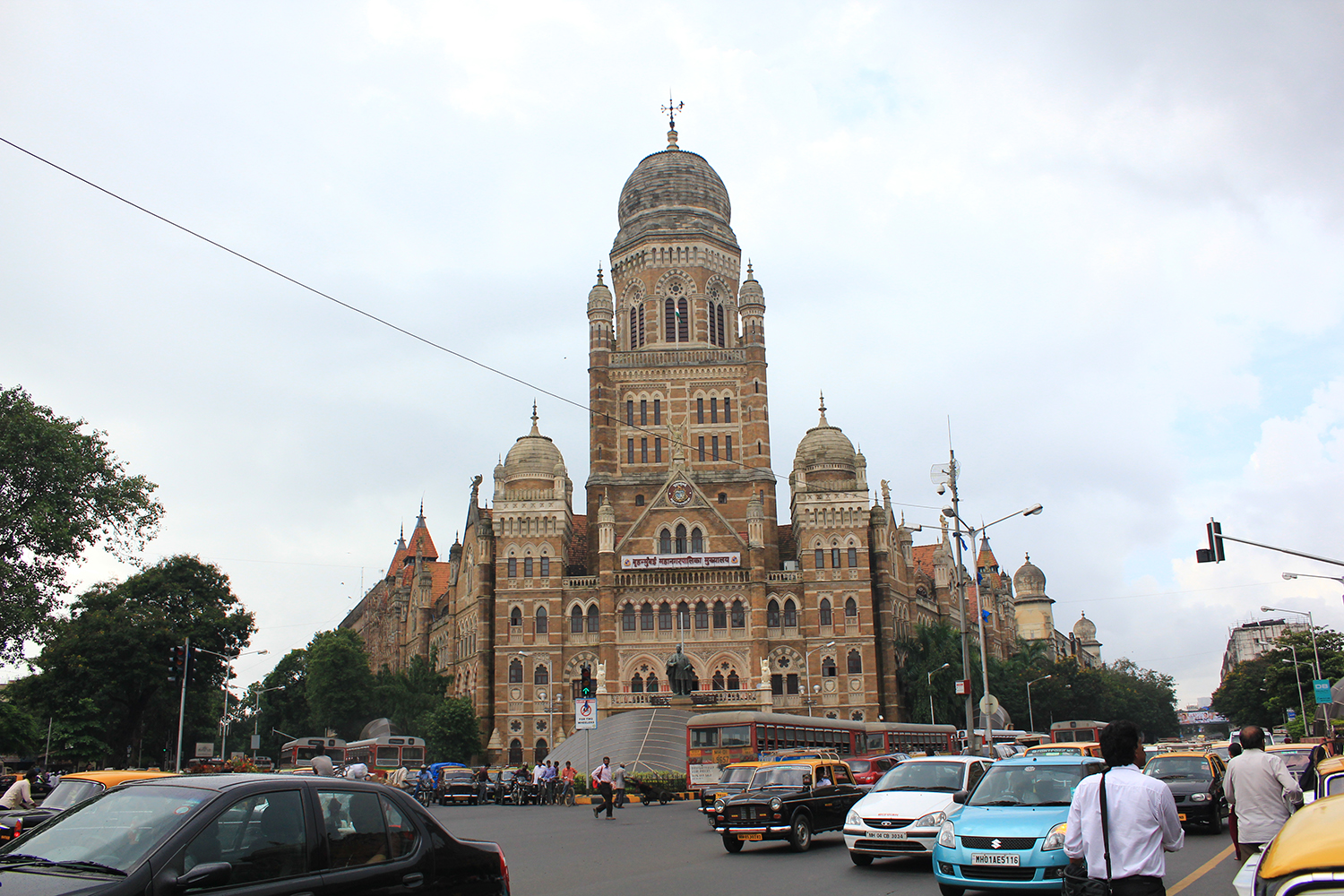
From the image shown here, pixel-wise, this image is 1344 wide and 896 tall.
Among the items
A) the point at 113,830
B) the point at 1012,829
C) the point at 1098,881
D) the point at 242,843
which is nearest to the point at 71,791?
the point at 113,830

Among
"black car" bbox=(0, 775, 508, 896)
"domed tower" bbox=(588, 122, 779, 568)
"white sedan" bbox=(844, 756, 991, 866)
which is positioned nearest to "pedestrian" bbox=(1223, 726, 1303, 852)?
"white sedan" bbox=(844, 756, 991, 866)

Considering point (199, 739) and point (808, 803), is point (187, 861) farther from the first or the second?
point (199, 739)

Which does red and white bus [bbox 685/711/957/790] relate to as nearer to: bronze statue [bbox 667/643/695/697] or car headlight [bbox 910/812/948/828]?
bronze statue [bbox 667/643/695/697]

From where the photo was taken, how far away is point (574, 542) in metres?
69.4

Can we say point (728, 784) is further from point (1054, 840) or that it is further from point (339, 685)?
point (339, 685)

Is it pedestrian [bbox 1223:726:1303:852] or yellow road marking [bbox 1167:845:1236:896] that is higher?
pedestrian [bbox 1223:726:1303:852]

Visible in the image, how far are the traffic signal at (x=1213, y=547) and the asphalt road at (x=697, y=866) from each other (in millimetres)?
8354

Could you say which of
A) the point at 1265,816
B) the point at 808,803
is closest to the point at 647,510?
the point at 808,803

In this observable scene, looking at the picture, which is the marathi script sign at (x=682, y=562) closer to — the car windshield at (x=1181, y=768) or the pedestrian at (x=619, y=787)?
the pedestrian at (x=619, y=787)

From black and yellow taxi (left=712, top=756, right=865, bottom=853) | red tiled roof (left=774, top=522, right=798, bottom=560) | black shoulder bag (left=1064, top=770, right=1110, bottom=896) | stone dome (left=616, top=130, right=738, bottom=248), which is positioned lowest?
black and yellow taxi (left=712, top=756, right=865, bottom=853)

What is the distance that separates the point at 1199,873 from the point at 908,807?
3662mm

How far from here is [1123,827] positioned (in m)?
6.86

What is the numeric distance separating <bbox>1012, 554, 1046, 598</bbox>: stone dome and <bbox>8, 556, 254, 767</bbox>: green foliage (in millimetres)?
90916

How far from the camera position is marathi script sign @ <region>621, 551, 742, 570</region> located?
6000cm
